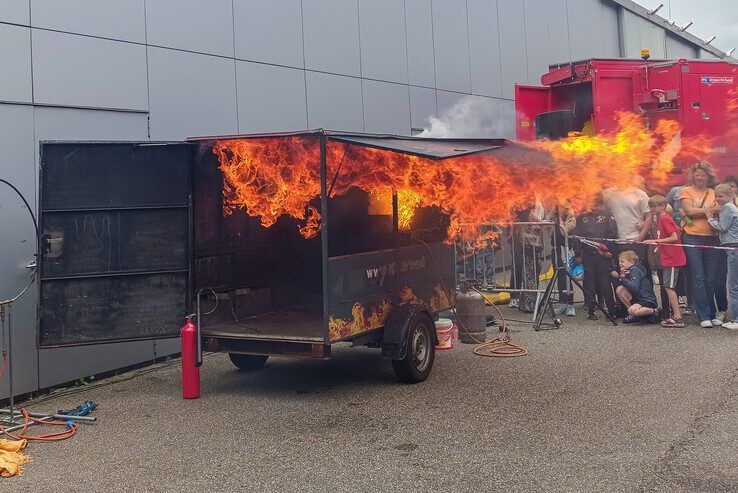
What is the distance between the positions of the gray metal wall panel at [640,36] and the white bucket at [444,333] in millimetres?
16803

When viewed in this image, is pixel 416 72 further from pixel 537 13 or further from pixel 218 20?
pixel 537 13

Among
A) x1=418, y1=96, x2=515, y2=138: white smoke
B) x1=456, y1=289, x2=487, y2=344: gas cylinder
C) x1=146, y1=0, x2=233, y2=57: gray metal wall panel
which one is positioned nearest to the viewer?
x1=146, y1=0, x2=233, y2=57: gray metal wall panel

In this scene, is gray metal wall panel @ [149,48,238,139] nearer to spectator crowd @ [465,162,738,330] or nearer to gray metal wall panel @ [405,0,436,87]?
gray metal wall panel @ [405,0,436,87]

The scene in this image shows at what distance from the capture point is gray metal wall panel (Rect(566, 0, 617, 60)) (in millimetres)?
19703

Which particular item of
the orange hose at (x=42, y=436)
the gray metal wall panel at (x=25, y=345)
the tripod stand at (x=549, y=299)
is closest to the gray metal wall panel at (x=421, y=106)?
the tripod stand at (x=549, y=299)

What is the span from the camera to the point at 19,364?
723cm

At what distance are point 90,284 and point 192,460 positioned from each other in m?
2.63

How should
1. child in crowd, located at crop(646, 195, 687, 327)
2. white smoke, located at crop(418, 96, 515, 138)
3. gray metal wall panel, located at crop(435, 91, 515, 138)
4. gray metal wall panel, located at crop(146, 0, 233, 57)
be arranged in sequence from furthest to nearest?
1. gray metal wall panel, located at crop(435, 91, 515, 138)
2. white smoke, located at crop(418, 96, 515, 138)
3. child in crowd, located at crop(646, 195, 687, 327)
4. gray metal wall panel, located at crop(146, 0, 233, 57)

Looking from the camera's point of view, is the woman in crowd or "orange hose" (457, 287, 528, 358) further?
the woman in crowd

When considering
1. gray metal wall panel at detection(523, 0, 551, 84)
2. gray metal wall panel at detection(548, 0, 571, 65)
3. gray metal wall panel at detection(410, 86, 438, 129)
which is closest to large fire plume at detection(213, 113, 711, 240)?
gray metal wall panel at detection(410, 86, 438, 129)

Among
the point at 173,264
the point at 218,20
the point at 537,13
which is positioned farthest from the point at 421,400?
the point at 537,13

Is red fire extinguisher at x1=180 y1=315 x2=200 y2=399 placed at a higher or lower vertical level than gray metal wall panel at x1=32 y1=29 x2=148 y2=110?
lower

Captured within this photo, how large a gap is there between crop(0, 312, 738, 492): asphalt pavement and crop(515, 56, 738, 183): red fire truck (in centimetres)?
449

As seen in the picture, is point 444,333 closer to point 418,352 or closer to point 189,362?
point 418,352
